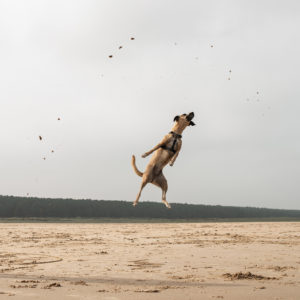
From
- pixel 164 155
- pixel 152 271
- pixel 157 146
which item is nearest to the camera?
pixel 164 155

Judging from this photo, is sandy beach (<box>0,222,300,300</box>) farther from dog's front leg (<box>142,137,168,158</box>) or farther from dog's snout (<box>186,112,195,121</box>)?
dog's snout (<box>186,112,195,121</box>)

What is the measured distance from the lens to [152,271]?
10008mm

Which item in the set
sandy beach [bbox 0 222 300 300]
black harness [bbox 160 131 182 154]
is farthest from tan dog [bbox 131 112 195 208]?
sandy beach [bbox 0 222 300 300]

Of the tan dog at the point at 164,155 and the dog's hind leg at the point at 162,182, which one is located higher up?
the tan dog at the point at 164,155

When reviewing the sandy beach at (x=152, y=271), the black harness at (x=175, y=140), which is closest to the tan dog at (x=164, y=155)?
the black harness at (x=175, y=140)

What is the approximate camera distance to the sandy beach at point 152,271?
771 cm

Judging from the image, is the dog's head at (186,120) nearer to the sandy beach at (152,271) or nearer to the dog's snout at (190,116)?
the dog's snout at (190,116)

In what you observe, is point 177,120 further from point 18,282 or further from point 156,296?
point 18,282

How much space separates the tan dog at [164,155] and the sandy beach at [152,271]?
10.7ft

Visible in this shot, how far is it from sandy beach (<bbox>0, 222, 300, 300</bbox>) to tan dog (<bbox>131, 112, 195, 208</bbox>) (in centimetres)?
325

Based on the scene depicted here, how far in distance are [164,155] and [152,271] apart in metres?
5.93

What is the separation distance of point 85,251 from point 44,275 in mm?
4702

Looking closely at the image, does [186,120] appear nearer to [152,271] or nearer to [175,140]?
[175,140]

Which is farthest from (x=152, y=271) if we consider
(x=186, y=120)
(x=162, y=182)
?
(x=186, y=120)
